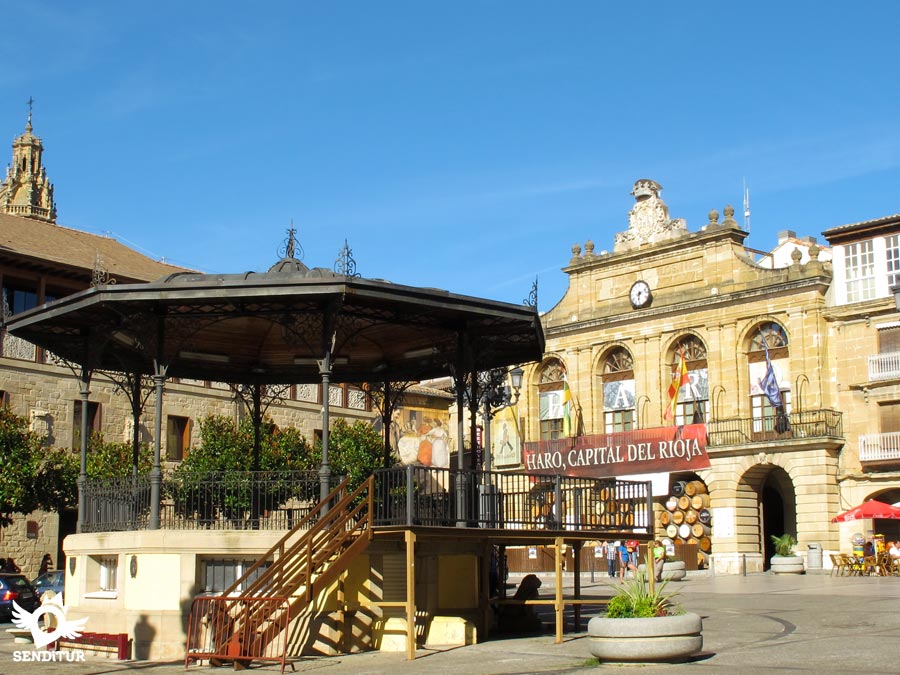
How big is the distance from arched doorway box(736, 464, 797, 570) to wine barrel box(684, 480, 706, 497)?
178 cm

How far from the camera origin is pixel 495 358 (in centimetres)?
2292

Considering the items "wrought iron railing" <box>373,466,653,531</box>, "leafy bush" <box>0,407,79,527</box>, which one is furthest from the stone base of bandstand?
"wrought iron railing" <box>373,466,653,531</box>

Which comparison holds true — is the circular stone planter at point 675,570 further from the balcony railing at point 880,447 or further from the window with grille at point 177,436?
the window with grille at point 177,436

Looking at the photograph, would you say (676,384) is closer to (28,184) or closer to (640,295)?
(640,295)

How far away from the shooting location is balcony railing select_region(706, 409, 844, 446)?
47625 mm

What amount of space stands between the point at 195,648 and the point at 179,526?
108 inches

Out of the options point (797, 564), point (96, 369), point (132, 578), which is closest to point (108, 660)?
point (132, 578)

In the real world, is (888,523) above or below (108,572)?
below

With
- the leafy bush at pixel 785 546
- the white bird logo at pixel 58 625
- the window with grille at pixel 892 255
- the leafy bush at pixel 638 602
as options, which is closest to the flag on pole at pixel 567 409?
the leafy bush at pixel 785 546

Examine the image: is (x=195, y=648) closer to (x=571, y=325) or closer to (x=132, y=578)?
(x=132, y=578)

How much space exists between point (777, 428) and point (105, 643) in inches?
1455

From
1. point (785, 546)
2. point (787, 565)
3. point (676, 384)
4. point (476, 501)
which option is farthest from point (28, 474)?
point (785, 546)

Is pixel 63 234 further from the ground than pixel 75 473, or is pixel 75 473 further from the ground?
pixel 63 234

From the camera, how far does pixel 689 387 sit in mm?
53031
